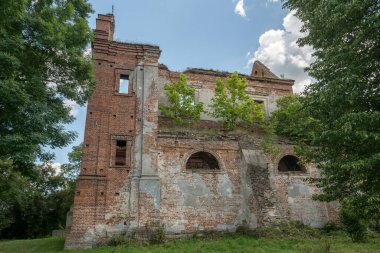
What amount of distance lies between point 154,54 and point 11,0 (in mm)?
8135

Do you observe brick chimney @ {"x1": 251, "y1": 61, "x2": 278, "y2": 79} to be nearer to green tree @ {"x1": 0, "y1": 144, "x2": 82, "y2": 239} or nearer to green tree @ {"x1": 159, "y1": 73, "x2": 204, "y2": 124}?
green tree @ {"x1": 159, "y1": 73, "x2": 204, "y2": 124}

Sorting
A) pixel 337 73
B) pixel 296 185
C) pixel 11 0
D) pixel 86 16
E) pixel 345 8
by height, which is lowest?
pixel 296 185

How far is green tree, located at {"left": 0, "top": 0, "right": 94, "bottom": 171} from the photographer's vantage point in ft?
29.5

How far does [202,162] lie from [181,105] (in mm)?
3681

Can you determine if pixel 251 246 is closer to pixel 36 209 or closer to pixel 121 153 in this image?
pixel 121 153

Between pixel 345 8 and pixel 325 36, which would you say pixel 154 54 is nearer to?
pixel 325 36

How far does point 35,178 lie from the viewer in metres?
10.5

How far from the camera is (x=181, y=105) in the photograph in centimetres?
1772

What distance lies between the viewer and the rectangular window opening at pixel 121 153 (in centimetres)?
1434

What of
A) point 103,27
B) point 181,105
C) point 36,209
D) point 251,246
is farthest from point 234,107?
point 36,209

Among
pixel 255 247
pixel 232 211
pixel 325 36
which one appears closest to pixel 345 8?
pixel 325 36

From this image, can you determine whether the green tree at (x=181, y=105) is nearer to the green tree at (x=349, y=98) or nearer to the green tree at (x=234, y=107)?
the green tree at (x=234, y=107)

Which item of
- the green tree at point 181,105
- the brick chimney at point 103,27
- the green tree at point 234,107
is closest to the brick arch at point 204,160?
the green tree at point 181,105

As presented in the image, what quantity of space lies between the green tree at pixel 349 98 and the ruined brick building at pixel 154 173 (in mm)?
5023
